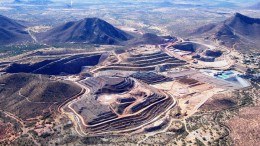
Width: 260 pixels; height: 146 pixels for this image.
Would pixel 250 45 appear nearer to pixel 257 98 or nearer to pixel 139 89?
pixel 257 98

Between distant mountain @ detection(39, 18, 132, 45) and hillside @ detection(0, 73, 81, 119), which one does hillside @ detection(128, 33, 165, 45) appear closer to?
distant mountain @ detection(39, 18, 132, 45)

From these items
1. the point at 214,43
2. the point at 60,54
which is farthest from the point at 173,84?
the point at 214,43

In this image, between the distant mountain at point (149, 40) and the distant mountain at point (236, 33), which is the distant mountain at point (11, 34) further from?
the distant mountain at point (236, 33)

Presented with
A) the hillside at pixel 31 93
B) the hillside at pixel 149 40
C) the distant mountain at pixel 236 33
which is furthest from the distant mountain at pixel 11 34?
the distant mountain at pixel 236 33

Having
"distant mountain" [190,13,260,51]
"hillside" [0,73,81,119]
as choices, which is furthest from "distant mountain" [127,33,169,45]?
"hillside" [0,73,81,119]

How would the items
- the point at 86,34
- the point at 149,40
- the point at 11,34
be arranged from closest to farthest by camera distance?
the point at 149,40 → the point at 86,34 → the point at 11,34

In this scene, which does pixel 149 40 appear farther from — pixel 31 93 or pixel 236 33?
pixel 31 93

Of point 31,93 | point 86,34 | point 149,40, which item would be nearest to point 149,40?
point 149,40
